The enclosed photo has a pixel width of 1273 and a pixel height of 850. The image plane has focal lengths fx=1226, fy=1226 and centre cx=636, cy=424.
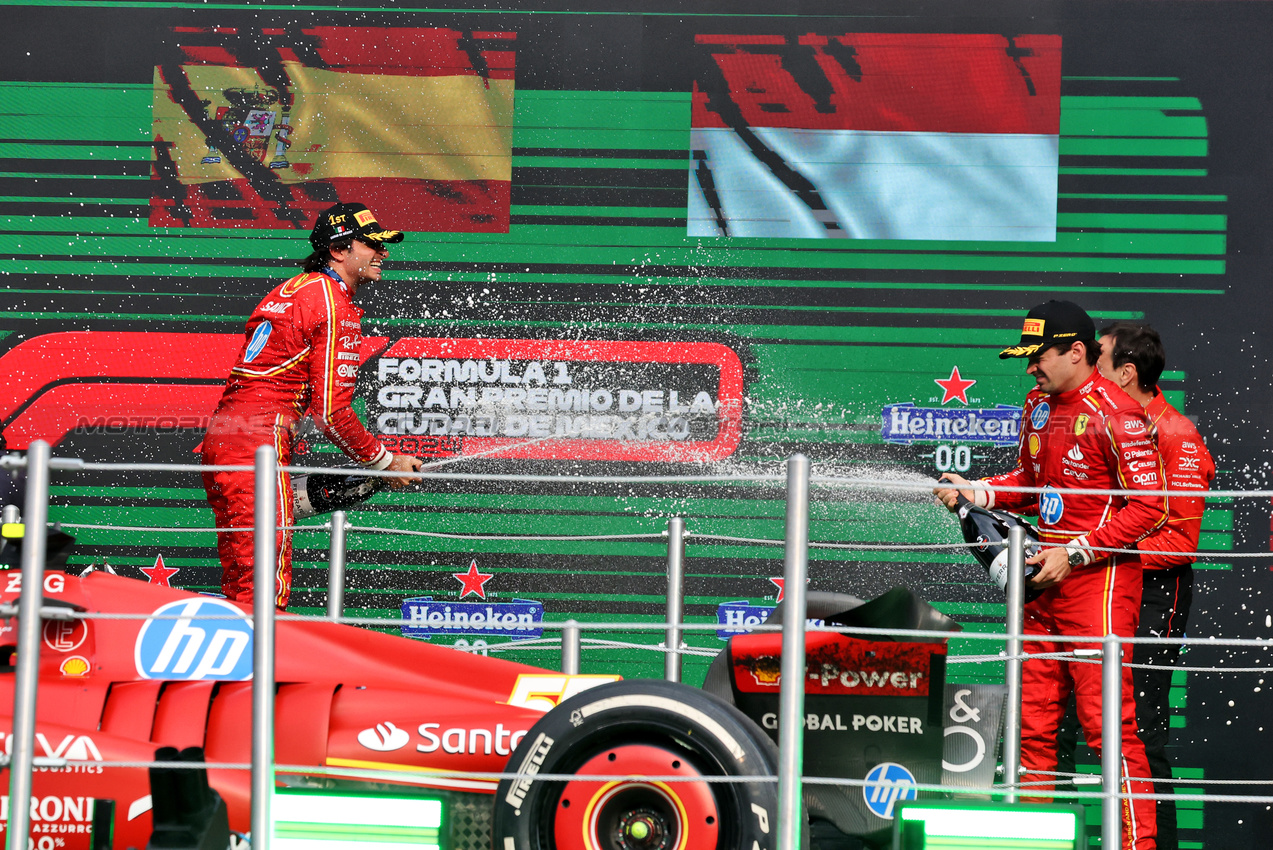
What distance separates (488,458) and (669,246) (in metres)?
1.12

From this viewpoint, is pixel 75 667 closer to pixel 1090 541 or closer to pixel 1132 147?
pixel 1090 541

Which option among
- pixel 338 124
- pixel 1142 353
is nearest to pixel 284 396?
pixel 338 124

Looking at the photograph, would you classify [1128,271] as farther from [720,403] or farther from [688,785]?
[688,785]

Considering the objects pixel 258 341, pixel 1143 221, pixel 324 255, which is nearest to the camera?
pixel 258 341

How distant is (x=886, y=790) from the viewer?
2465mm

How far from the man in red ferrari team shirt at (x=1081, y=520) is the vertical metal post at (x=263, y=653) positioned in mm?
2122

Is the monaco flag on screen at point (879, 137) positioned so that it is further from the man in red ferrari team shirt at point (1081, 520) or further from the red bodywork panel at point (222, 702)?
the red bodywork panel at point (222, 702)

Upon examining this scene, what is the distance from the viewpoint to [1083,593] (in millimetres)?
3766

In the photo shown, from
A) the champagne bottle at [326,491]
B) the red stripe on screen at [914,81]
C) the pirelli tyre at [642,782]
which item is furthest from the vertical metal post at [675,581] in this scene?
the red stripe on screen at [914,81]

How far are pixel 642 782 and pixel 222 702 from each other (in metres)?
1.00

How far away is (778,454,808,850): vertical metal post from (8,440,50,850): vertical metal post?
4.34ft

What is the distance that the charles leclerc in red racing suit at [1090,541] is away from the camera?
3646mm

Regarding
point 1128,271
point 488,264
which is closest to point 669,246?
point 488,264

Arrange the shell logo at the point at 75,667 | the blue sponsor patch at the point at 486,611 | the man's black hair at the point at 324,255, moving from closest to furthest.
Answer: the shell logo at the point at 75,667 → the man's black hair at the point at 324,255 → the blue sponsor patch at the point at 486,611
